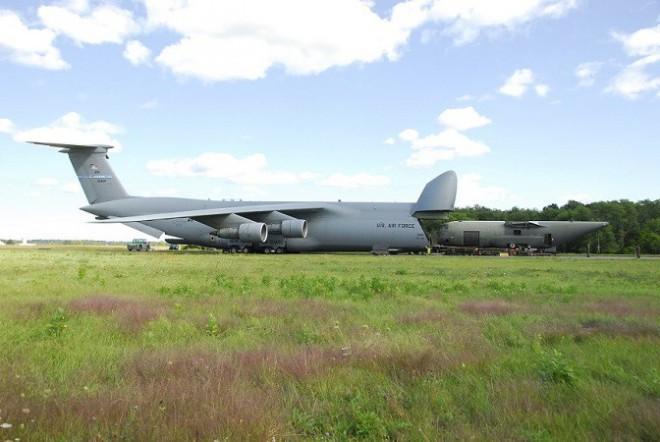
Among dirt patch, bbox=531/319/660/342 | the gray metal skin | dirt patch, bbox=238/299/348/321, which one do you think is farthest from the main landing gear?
dirt patch, bbox=531/319/660/342

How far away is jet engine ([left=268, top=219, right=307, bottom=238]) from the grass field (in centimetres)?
2791

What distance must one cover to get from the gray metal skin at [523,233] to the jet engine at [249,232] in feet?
61.2

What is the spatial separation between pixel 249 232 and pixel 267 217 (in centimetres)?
342

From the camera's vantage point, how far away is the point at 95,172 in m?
43.2

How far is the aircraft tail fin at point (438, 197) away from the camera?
37.6 meters

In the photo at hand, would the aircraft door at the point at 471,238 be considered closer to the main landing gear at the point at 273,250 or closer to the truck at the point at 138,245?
the main landing gear at the point at 273,250

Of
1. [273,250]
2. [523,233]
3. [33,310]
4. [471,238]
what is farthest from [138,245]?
[33,310]

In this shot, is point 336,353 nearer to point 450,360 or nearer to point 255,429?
point 450,360

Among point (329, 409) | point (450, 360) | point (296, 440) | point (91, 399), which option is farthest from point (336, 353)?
point (91, 399)

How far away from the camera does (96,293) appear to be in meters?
10.8

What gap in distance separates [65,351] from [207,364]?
5.81 feet

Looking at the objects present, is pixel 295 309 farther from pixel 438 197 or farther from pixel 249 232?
pixel 438 197

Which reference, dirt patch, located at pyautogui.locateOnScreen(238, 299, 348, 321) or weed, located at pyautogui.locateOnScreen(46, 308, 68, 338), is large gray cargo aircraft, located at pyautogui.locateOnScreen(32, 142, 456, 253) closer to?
dirt patch, located at pyautogui.locateOnScreen(238, 299, 348, 321)

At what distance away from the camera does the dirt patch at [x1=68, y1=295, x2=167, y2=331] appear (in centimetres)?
760
